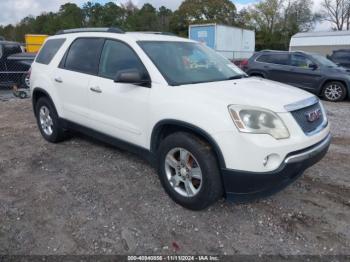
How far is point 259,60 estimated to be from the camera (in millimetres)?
12023

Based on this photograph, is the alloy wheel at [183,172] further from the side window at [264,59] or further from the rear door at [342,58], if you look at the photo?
the rear door at [342,58]

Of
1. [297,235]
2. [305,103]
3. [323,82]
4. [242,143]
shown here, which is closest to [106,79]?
[242,143]

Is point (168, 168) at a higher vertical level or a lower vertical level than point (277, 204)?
higher

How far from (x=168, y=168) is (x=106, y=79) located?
4.69ft

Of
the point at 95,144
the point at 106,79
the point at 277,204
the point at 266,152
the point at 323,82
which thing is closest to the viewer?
the point at 266,152

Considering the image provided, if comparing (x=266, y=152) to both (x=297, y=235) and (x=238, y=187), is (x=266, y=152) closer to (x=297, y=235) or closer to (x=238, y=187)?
(x=238, y=187)

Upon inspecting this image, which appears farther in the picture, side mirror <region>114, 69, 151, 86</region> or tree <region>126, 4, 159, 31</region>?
tree <region>126, 4, 159, 31</region>

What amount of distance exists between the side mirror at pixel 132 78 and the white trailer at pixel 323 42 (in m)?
31.1

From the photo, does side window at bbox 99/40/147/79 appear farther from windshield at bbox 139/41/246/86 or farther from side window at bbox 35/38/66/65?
side window at bbox 35/38/66/65

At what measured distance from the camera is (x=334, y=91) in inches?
421

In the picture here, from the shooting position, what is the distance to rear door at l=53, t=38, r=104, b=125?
Answer: 456 cm

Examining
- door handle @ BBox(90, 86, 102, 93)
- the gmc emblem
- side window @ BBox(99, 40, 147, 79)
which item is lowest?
the gmc emblem

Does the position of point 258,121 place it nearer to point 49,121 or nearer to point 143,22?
point 49,121

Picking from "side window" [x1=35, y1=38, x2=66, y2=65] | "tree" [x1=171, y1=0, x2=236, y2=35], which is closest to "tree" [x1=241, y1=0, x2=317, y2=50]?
"tree" [x1=171, y1=0, x2=236, y2=35]
